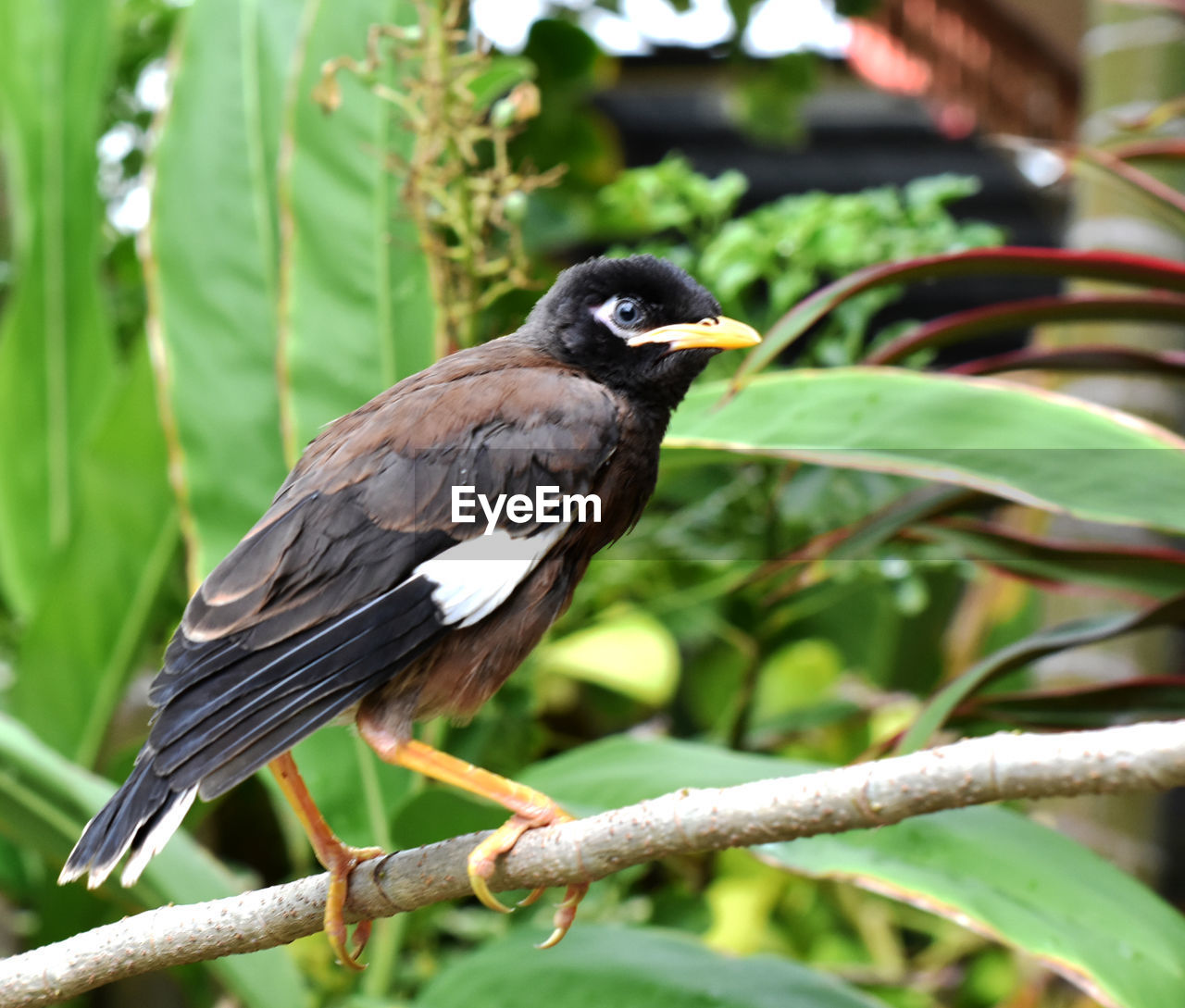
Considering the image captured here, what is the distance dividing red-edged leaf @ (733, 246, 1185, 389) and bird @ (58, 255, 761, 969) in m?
0.16

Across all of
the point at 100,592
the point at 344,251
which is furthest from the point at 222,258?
the point at 100,592

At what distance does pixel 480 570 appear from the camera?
0.64 m

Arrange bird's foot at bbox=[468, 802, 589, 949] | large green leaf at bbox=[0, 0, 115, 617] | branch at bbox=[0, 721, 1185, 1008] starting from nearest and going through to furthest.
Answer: branch at bbox=[0, 721, 1185, 1008]
bird's foot at bbox=[468, 802, 589, 949]
large green leaf at bbox=[0, 0, 115, 617]

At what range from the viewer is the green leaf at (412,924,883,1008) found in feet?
3.48

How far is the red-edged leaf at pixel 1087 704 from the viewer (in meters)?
1.10

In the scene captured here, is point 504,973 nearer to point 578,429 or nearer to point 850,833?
point 850,833

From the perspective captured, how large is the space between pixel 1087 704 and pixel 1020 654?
0.32ft

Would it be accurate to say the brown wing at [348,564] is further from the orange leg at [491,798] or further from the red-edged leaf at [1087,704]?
the red-edged leaf at [1087,704]

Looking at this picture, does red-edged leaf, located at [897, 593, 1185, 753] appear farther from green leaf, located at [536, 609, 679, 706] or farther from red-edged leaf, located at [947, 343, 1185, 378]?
green leaf, located at [536, 609, 679, 706]

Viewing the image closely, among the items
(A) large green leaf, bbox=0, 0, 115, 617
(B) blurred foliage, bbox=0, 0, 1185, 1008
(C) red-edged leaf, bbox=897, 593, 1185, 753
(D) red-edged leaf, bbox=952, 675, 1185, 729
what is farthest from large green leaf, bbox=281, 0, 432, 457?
(A) large green leaf, bbox=0, 0, 115, 617

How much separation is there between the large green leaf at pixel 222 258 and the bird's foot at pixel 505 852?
1.77ft

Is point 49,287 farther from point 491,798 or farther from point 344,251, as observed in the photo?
point 491,798

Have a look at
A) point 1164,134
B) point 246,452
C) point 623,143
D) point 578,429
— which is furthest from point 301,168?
point 623,143

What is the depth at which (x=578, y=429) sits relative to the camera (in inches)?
25.5
